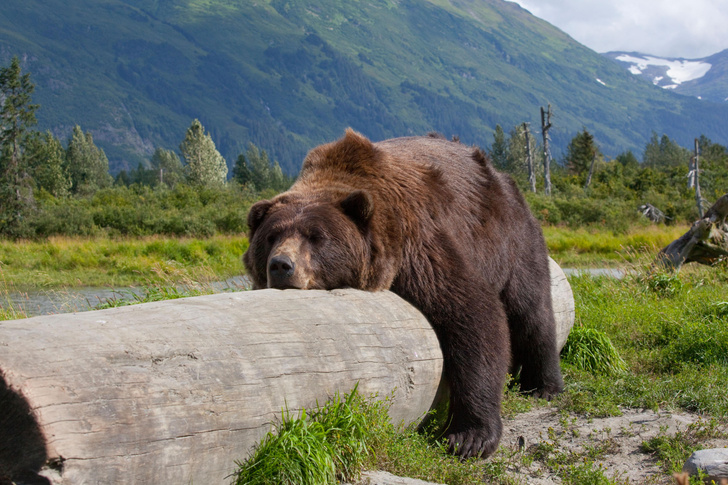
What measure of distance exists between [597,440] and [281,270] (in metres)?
2.46

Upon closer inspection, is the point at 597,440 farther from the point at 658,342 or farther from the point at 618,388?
the point at 658,342

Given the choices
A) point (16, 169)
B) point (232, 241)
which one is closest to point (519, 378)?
point (232, 241)

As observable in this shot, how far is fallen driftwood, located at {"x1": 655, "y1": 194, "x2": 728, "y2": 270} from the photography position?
11961 mm

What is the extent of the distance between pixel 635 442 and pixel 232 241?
23468 millimetres

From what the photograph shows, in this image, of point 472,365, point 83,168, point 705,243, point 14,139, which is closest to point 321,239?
point 472,365

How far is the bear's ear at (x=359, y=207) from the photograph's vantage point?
15.4ft

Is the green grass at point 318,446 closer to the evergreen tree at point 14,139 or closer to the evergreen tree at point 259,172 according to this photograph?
the evergreen tree at point 14,139

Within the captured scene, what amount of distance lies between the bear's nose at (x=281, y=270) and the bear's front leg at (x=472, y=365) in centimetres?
99

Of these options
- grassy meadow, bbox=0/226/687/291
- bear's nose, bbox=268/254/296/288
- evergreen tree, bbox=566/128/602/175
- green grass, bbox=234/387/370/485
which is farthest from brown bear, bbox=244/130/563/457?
evergreen tree, bbox=566/128/602/175

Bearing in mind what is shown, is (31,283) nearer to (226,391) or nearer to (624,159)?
(226,391)

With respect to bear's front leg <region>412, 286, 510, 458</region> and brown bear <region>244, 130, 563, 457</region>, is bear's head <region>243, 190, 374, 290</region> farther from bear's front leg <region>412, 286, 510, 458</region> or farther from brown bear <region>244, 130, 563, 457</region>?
bear's front leg <region>412, 286, 510, 458</region>

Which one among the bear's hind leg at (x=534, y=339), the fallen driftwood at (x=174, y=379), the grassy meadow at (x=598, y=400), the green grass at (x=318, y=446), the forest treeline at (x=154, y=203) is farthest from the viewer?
the forest treeline at (x=154, y=203)

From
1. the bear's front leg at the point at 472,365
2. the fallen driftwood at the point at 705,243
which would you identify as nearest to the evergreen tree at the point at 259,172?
the fallen driftwood at the point at 705,243

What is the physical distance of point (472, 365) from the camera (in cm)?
456
